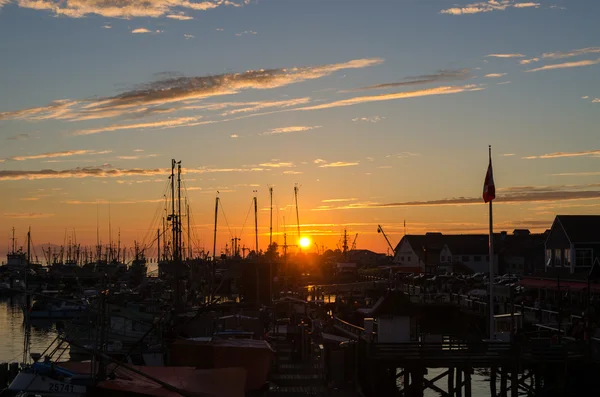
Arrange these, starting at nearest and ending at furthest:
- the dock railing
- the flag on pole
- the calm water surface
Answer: the flag on pole → the dock railing → the calm water surface

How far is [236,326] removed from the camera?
5619cm

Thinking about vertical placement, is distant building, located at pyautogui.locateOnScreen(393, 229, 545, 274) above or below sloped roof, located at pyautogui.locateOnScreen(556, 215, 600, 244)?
below

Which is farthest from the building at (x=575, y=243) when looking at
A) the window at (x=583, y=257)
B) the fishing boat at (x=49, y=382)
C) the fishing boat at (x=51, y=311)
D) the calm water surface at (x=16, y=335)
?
the fishing boat at (x=51, y=311)

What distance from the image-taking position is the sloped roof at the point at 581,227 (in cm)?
8150

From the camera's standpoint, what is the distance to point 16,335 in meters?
98.2

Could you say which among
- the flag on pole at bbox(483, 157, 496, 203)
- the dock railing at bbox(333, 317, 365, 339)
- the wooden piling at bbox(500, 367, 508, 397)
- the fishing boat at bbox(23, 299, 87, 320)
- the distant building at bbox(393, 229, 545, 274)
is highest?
the flag on pole at bbox(483, 157, 496, 203)

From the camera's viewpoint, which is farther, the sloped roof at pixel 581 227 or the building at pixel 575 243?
the sloped roof at pixel 581 227

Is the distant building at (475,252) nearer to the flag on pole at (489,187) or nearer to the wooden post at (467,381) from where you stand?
the flag on pole at (489,187)

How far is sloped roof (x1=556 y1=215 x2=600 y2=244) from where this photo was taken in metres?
81.5

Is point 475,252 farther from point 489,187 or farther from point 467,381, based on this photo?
point 467,381

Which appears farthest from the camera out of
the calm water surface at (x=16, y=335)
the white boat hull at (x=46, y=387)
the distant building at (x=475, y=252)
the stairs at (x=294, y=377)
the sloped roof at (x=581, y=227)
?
the distant building at (x=475, y=252)

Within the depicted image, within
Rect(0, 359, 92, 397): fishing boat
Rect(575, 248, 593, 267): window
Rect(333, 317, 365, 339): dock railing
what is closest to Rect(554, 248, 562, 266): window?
Rect(575, 248, 593, 267): window

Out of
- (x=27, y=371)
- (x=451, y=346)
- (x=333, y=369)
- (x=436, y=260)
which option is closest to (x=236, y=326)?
(x=333, y=369)

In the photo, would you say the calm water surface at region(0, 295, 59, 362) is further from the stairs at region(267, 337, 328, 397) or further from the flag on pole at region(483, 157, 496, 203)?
the flag on pole at region(483, 157, 496, 203)
